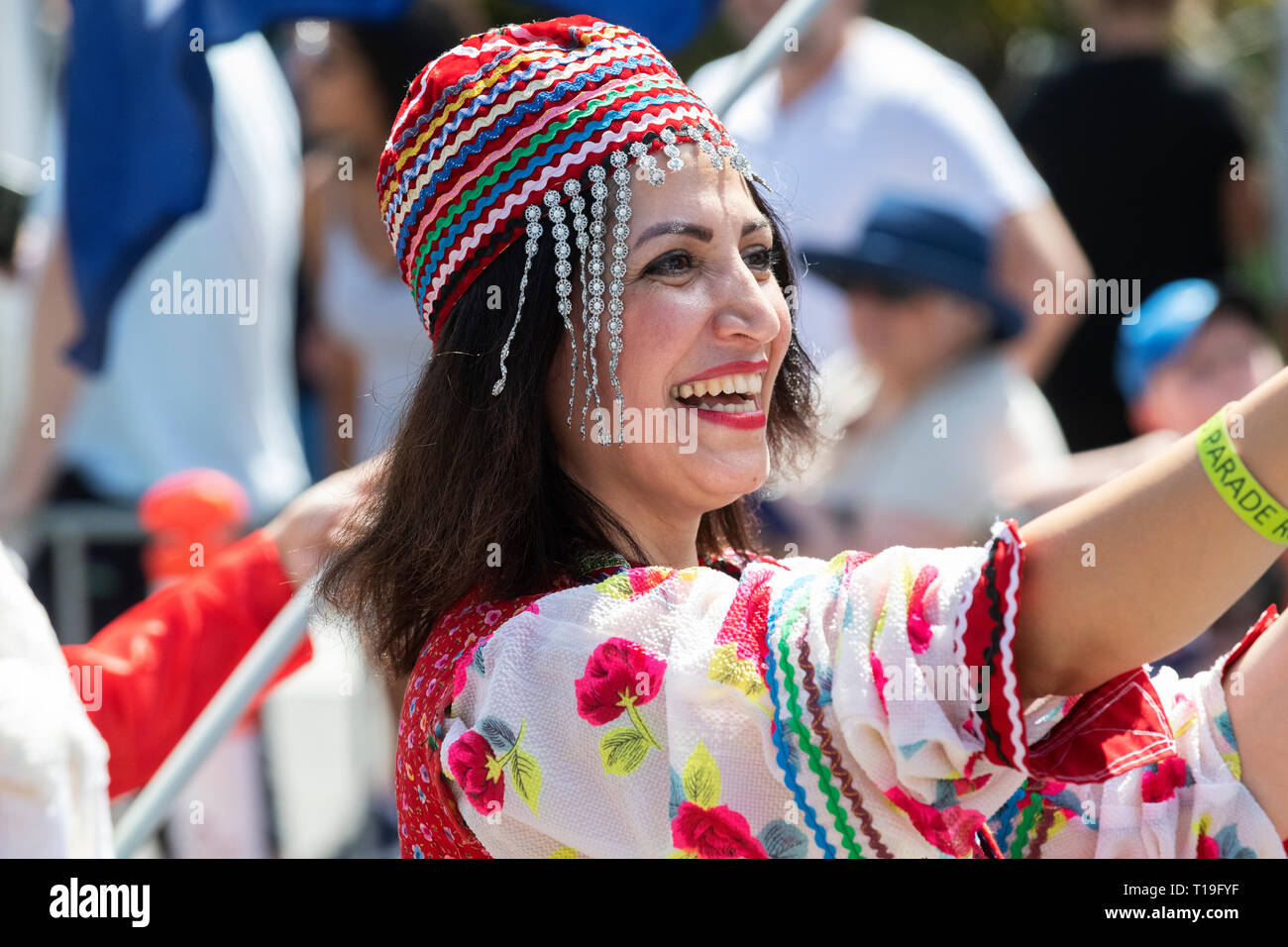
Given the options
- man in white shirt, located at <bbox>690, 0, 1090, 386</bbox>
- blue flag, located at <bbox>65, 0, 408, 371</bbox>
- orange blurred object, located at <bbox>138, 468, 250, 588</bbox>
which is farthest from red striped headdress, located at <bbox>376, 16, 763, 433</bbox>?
man in white shirt, located at <bbox>690, 0, 1090, 386</bbox>

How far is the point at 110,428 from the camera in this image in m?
4.52

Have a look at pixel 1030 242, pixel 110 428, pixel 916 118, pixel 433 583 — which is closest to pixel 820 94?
pixel 916 118

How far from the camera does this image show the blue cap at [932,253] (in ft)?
13.9

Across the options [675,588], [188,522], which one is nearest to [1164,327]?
[188,522]

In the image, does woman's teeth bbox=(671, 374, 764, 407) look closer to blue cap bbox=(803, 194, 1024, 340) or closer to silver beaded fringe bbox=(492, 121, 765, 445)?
silver beaded fringe bbox=(492, 121, 765, 445)

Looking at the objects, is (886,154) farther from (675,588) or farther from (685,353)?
(675,588)

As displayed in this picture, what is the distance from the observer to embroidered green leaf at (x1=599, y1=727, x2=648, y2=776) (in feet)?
5.51

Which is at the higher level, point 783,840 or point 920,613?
point 920,613

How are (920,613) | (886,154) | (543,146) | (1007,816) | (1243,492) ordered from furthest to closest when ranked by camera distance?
(886,154)
(543,146)
(1007,816)
(920,613)
(1243,492)

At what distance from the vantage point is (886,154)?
14.2 feet

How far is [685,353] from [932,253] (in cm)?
235

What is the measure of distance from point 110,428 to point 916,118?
2300 millimetres

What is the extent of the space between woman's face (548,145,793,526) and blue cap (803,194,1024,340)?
2.21 meters

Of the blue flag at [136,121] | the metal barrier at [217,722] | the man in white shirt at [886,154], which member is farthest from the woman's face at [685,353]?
the man in white shirt at [886,154]
